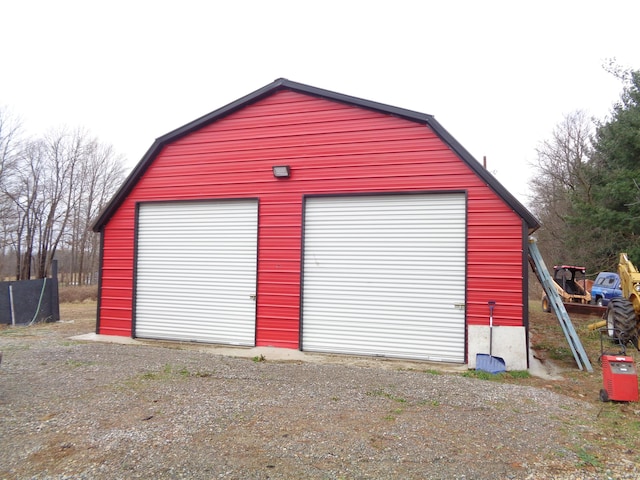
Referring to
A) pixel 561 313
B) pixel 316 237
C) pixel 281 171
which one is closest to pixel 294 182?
pixel 281 171

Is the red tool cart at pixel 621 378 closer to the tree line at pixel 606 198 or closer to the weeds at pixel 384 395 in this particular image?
the weeds at pixel 384 395

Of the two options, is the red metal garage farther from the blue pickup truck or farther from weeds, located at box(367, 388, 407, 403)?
the blue pickup truck

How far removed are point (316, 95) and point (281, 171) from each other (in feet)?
6.20

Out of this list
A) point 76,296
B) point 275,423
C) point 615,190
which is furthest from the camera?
point 76,296

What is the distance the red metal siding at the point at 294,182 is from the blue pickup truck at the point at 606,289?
502 inches

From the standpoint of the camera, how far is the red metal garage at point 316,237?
8398 millimetres

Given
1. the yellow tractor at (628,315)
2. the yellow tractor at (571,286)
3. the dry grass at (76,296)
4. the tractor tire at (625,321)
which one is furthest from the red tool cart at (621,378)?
the dry grass at (76,296)

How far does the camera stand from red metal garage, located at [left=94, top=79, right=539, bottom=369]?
840 cm

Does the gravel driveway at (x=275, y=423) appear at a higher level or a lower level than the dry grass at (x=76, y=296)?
higher

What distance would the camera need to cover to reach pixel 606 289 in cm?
1806

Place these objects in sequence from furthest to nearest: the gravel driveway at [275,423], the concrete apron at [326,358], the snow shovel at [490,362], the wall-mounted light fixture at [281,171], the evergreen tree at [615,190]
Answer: the evergreen tree at [615,190]
the wall-mounted light fixture at [281,171]
the concrete apron at [326,358]
the snow shovel at [490,362]
the gravel driveway at [275,423]

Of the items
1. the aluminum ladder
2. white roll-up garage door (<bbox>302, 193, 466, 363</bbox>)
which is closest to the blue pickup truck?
the aluminum ladder

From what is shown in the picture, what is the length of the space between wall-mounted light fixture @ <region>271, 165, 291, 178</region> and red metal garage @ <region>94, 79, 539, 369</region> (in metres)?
0.03

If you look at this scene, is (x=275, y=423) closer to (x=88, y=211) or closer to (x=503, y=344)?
(x=503, y=344)
